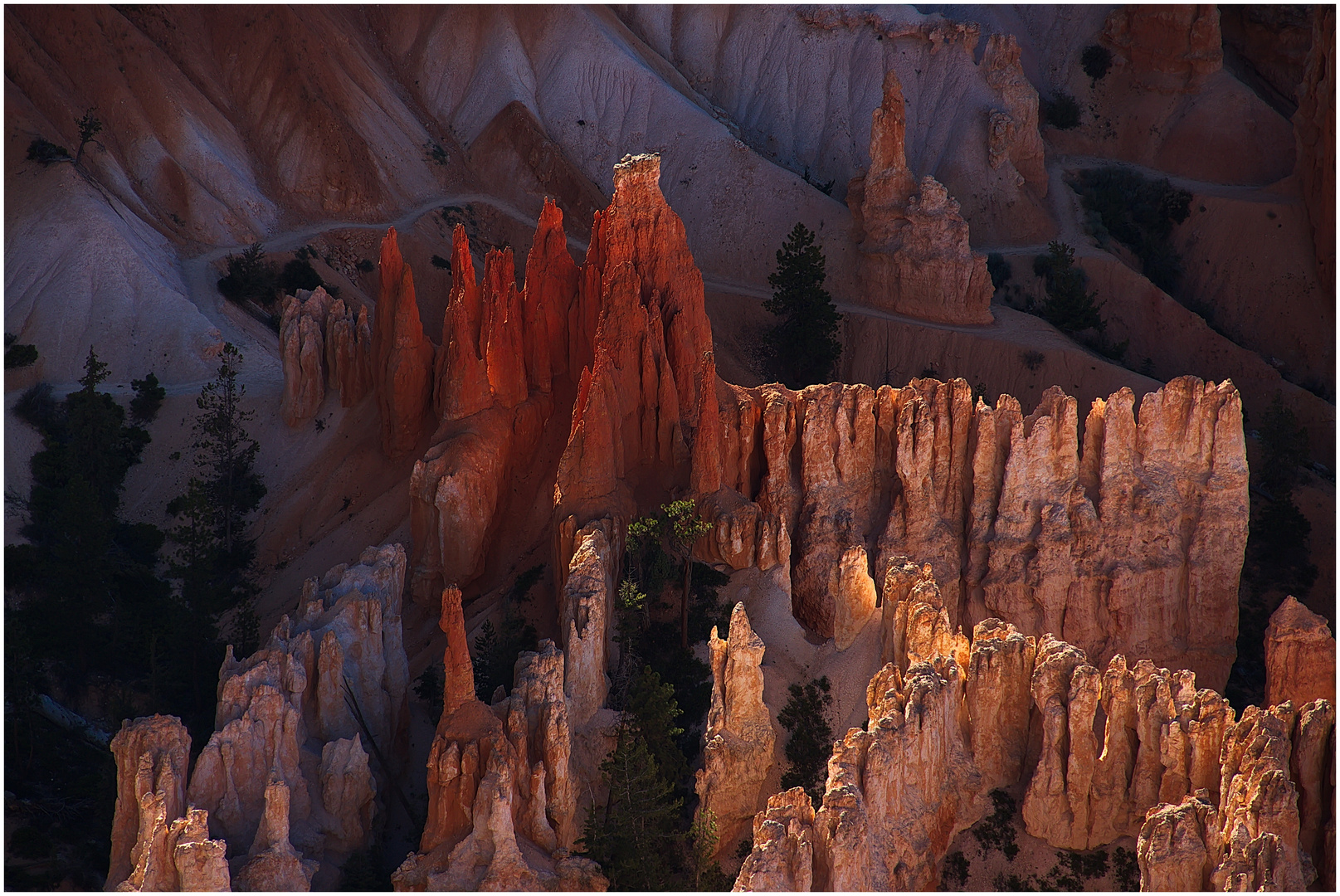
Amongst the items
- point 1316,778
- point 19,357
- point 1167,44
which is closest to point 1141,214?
point 1167,44

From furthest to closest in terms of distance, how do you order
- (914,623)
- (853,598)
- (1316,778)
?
(853,598) < (914,623) < (1316,778)

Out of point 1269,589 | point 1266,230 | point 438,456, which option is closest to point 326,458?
point 438,456

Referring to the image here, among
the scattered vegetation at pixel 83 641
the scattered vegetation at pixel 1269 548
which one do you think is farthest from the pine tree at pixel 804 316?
the scattered vegetation at pixel 83 641

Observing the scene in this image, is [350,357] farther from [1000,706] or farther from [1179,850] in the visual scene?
[1179,850]

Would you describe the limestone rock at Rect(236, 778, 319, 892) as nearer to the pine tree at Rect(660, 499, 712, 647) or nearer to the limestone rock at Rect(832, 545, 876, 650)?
the pine tree at Rect(660, 499, 712, 647)

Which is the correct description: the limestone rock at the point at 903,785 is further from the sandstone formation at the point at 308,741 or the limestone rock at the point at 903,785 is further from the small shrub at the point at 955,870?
the sandstone formation at the point at 308,741

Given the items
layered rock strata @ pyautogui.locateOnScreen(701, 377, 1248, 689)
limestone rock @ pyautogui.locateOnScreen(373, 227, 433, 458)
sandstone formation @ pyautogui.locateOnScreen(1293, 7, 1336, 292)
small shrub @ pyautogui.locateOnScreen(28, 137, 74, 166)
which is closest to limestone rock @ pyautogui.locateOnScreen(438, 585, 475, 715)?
layered rock strata @ pyautogui.locateOnScreen(701, 377, 1248, 689)

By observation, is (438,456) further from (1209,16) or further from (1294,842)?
(1209,16)

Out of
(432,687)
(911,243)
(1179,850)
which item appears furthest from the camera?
(911,243)

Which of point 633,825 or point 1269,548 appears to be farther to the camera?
point 1269,548
